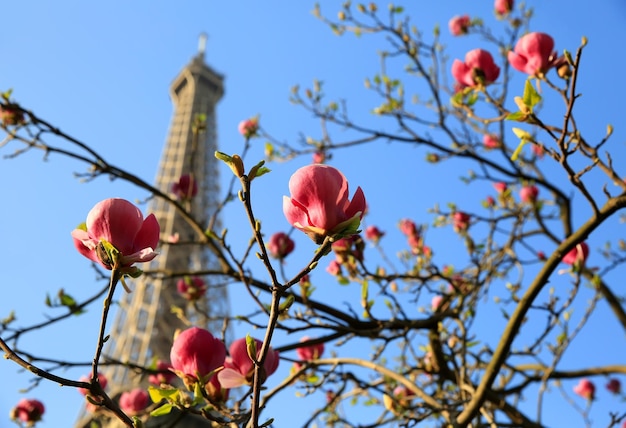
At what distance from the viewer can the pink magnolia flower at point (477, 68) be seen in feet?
6.13

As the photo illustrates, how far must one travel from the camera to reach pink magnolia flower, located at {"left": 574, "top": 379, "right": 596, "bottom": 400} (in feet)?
12.6

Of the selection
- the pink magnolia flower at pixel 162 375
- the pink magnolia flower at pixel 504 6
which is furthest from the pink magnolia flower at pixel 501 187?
the pink magnolia flower at pixel 162 375

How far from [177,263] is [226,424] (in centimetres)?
2267

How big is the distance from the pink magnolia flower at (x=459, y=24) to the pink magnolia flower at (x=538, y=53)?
A: 210 cm

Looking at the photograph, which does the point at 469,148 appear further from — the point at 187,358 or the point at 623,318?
the point at 187,358

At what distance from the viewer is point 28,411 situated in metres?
2.50

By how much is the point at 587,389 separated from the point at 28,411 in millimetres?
3336

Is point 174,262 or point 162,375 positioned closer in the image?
point 162,375

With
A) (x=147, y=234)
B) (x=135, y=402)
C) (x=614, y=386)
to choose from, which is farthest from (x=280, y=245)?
(x=614, y=386)

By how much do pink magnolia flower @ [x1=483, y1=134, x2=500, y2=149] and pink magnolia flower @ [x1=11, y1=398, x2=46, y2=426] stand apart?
2.71 m

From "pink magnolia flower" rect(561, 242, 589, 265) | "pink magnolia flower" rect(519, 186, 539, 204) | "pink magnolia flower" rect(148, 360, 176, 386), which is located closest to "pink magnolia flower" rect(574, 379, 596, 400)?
"pink magnolia flower" rect(519, 186, 539, 204)

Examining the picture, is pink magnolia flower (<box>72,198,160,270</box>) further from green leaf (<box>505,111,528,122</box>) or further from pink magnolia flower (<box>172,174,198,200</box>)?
pink magnolia flower (<box>172,174,198,200</box>)

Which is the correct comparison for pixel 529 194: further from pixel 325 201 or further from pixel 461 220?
pixel 325 201

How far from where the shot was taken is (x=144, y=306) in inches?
854
